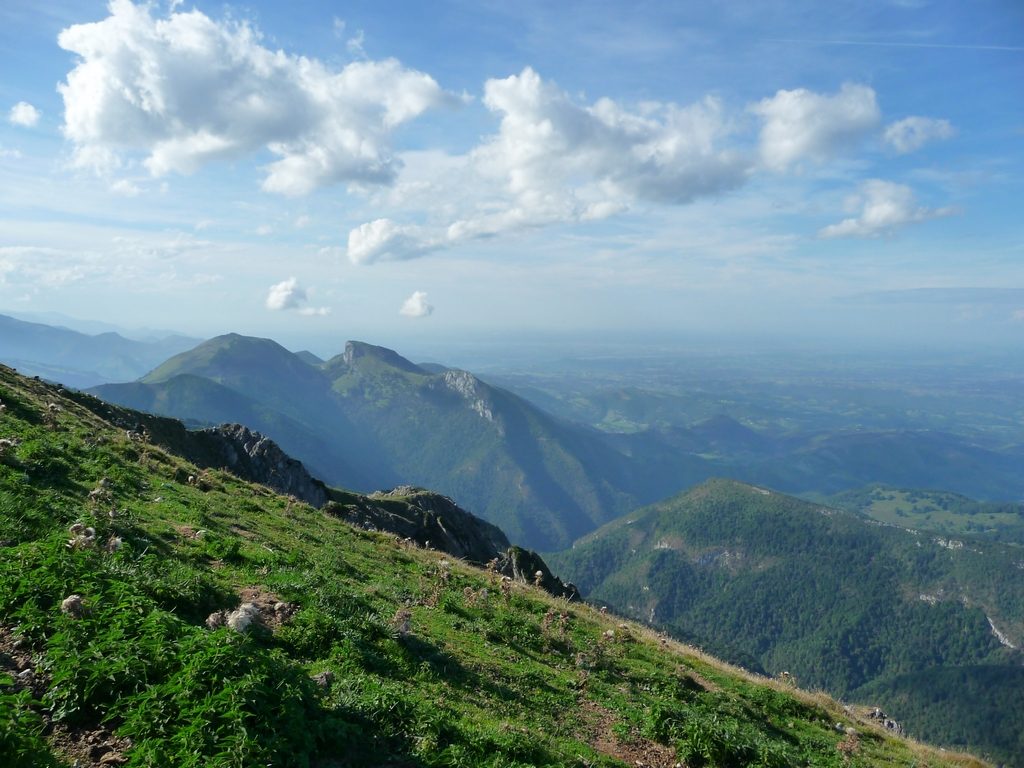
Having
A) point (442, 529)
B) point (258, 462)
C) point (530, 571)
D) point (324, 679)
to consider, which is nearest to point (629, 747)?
point (324, 679)

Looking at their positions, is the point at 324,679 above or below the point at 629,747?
above

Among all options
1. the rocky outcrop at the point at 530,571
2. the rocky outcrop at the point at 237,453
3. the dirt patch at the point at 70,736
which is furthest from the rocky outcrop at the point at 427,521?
the dirt patch at the point at 70,736

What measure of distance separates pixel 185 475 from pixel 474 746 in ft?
76.9

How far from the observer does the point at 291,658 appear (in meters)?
12.1

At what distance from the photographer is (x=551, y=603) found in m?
24.5

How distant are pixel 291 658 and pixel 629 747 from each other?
8.11m

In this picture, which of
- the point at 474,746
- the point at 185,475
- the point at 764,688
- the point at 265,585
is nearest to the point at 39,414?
the point at 185,475

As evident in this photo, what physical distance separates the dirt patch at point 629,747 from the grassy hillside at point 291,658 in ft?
0.19

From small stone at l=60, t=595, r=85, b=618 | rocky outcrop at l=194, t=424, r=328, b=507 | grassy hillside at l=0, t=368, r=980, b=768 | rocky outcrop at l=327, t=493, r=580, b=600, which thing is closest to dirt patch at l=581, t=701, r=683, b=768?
grassy hillside at l=0, t=368, r=980, b=768

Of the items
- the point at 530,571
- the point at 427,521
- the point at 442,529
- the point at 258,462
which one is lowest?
the point at 530,571

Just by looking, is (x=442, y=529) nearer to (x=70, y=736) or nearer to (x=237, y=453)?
(x=237, y=453)

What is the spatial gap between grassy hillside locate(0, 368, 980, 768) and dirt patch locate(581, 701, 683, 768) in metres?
0.06

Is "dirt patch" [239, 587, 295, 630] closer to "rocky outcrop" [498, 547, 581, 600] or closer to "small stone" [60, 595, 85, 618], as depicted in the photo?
"small stone" [60, 595, 85, 618]

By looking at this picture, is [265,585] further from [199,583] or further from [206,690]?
[206,690]
